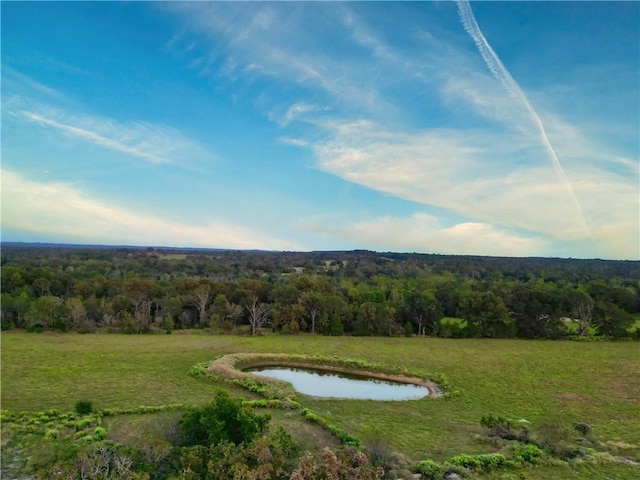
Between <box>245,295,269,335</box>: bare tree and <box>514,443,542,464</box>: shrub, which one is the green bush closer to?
<box>514,443,542,464</box>: shrub

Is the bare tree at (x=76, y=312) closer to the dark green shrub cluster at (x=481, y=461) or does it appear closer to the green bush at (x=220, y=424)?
the green bush at (x=220, y=424)

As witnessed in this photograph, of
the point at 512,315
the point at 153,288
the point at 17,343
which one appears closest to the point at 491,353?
the point at 512,315

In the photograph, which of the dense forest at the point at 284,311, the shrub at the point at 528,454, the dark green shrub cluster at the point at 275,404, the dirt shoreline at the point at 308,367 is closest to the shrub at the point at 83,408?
the dark green shrub cluster at the point at 275,404

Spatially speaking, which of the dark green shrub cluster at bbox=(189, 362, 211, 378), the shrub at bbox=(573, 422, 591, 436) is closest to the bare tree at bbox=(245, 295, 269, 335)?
the dark green shrub cluster at bbox=(189, 362, 211, 378)

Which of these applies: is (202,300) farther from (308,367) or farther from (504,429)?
(504,429)

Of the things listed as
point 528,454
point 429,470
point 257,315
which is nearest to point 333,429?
point 429,470

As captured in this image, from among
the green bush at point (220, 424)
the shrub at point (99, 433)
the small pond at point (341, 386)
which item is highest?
the green bush at point (220, 424)
